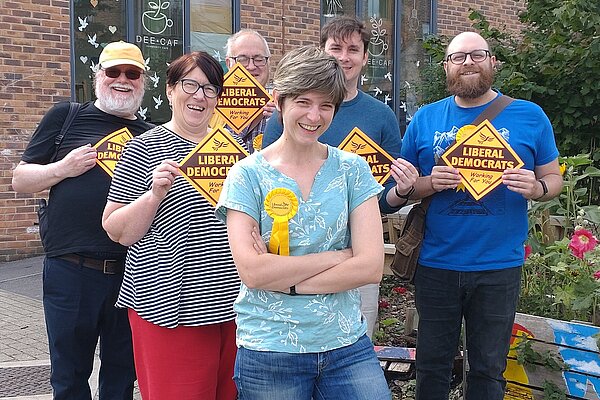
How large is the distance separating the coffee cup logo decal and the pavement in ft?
10.2

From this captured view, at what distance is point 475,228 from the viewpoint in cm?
317

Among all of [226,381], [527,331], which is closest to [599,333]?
[527,331]

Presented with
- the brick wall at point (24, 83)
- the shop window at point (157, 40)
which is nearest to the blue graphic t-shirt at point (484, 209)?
the brick wall at point (24, 83)

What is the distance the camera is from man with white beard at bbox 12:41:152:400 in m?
3.18

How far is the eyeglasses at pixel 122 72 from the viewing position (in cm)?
331

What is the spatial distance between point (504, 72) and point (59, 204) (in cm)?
408

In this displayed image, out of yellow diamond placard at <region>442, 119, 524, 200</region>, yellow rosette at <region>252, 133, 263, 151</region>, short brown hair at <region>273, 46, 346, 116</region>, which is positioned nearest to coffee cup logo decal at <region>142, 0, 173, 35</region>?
yellow rosette at <region>252, 133, 263, 151</region>

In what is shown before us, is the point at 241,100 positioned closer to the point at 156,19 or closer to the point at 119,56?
the point at 119,56

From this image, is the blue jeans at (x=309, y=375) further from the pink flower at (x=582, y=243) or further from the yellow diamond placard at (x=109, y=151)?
the pink flower at (x=582, y=243)

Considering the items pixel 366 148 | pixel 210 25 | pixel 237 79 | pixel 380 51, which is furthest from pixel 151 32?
pixel 366 148

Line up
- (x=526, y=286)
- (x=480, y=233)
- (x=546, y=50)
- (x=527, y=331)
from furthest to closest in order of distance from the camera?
(x=546, y=50) → (x=526, y=286) → (x=527, y=331) → (x=480, y=233)

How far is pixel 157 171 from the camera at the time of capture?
8.41ft

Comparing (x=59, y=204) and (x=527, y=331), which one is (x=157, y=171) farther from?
(x=527, y=331)

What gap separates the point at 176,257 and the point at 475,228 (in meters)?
1.36
